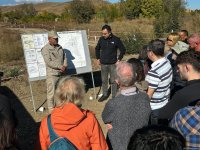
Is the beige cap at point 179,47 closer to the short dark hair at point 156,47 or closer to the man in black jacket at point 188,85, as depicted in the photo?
the short dark hair at point 156,47

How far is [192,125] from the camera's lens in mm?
2695

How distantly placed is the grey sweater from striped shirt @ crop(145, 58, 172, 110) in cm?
94

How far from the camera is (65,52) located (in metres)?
9.58

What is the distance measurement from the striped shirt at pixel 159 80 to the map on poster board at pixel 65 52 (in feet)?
15.4

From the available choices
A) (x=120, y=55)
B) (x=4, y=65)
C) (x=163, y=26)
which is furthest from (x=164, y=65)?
(x=163, y=26)

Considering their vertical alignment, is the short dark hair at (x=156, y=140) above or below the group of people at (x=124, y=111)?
above

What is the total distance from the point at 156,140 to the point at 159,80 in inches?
107

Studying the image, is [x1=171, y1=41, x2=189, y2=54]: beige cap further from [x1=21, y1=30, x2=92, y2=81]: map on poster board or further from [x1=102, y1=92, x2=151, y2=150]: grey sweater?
[x1=21, y1=30, x2=92, y2=81]: map on poster board


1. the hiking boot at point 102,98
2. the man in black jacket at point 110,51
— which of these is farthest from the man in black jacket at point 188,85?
the hiking boot at point 102,98

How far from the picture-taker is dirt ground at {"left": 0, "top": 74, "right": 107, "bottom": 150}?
284 inches

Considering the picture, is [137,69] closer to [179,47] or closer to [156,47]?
[156,47]

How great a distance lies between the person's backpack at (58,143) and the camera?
10.3 ft

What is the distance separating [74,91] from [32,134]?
4.11 m

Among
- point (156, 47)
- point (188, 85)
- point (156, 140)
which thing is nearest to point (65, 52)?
point (156, 47)
